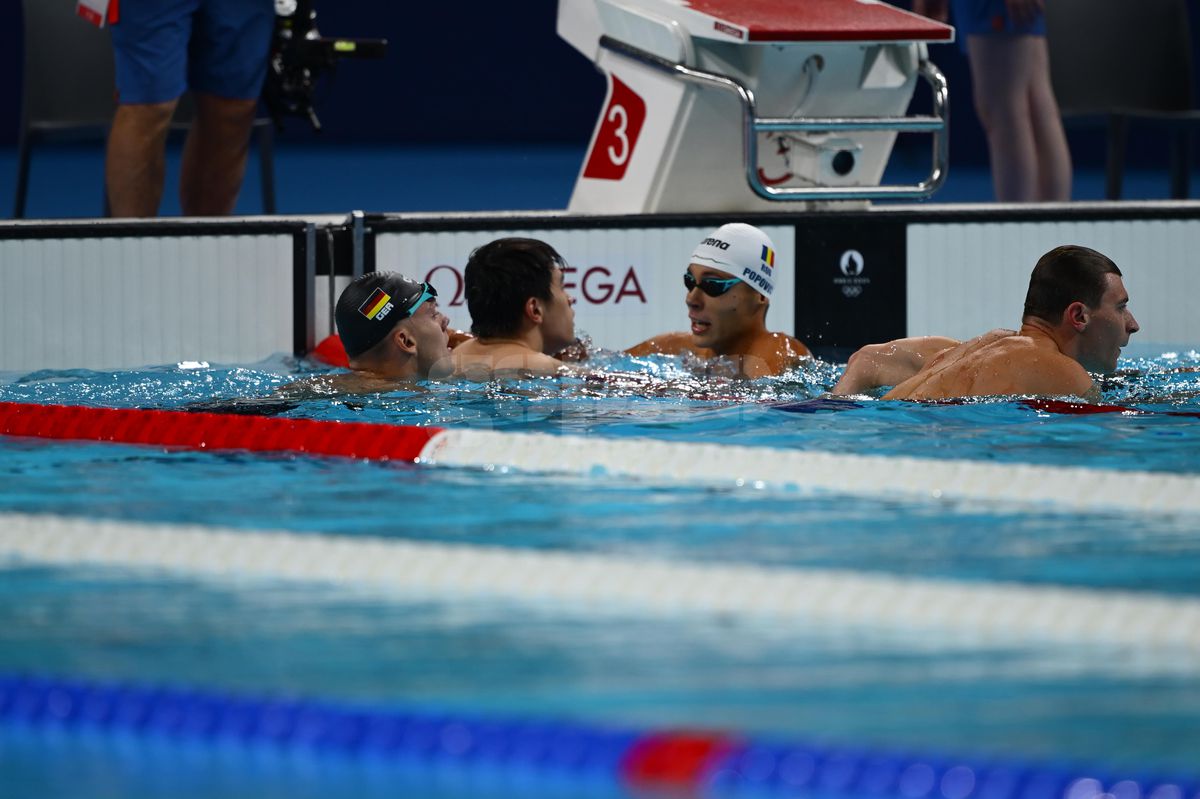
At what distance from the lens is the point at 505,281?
5238 millimetres

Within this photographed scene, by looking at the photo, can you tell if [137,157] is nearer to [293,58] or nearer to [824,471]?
[293,58]

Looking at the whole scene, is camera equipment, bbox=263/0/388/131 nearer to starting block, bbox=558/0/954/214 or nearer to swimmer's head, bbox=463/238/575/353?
starting block, bbox=558/0/954/214

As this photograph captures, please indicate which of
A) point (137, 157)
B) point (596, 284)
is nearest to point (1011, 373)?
point (596, 284)

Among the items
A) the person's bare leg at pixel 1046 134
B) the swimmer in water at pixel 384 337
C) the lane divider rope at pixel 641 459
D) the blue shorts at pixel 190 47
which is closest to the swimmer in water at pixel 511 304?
the swimmer in water at pixel 384 337

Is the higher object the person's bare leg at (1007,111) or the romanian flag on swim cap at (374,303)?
the person's bare leg at (1007,111)

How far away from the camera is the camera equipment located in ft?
23.2

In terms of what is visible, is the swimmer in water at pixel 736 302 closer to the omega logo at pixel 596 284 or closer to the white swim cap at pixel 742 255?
the white swim cap at pixel 742 255

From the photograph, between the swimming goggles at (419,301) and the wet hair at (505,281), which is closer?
the swimming goggles at (419,301)

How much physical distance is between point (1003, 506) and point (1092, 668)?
3.48 ft

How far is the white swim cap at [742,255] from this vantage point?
17.5ft

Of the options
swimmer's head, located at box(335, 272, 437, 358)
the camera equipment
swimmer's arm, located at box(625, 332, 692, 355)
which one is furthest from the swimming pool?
the camera equipment

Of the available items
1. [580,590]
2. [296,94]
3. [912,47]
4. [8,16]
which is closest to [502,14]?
[8,16]

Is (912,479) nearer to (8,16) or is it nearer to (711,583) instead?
(711,583)

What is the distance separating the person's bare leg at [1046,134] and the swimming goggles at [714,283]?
7.16 ft
